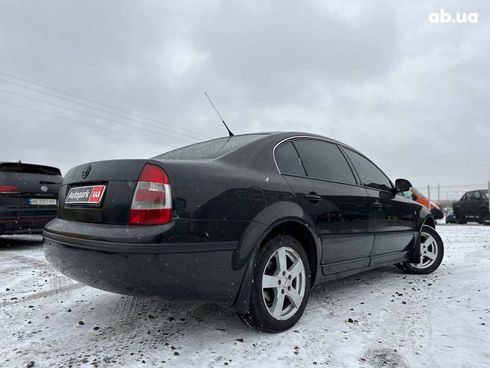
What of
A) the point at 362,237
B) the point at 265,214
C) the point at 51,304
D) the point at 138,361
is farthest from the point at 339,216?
the point at 51,304

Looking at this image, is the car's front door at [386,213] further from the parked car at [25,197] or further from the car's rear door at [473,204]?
the car's rear door at [473,204]

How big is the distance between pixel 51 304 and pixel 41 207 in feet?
11.0

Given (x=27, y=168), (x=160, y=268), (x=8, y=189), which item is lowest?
(x=160, y=268)

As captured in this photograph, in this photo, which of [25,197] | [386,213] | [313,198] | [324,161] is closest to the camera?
[313,198]

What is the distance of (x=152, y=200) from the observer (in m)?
2.03

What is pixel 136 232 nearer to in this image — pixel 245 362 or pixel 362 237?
pixel 245 362

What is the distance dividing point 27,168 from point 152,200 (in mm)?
4930

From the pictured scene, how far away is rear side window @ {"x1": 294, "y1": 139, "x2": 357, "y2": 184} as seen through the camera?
296cm

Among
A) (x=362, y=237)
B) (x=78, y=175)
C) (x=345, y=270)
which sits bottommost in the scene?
(x=345, y=270)

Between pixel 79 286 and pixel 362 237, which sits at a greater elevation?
pixel 362 237

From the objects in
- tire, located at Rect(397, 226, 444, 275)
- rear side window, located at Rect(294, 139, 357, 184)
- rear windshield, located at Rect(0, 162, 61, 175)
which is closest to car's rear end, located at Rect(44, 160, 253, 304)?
rear side window, located at Rect(294, 139, 357, 184)

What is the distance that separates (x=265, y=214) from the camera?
7.66ft

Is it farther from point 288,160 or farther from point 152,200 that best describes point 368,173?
point 152,200

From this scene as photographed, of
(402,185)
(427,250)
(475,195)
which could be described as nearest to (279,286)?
(402,185)
